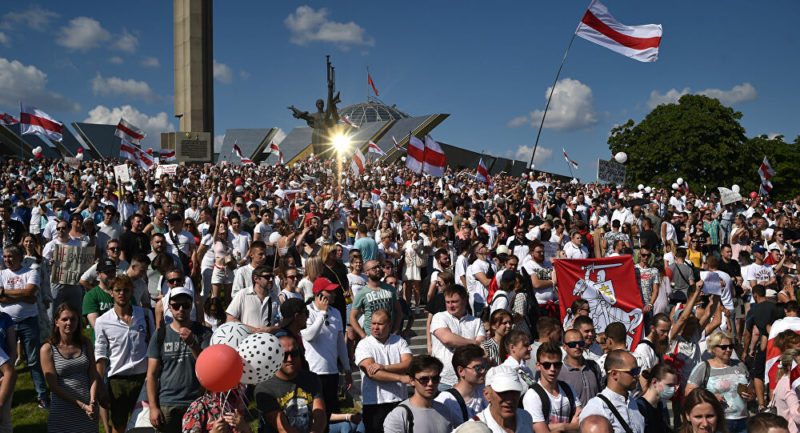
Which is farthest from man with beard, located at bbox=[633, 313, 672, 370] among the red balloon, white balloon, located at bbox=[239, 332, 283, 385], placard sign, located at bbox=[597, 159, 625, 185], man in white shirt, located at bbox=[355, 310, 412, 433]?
placard sign, located at bbox=[597, 159, 625, 185]

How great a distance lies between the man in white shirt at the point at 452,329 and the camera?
600cm

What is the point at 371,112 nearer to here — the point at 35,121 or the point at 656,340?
the point at 35,121

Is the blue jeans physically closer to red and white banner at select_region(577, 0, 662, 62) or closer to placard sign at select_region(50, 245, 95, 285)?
placard sign at select_region(50, 245, 95, 285)

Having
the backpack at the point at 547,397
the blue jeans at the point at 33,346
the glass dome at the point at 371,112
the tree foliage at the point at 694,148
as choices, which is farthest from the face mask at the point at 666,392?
the glass dome at the point at 371,112

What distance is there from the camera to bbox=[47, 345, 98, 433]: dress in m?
5.20

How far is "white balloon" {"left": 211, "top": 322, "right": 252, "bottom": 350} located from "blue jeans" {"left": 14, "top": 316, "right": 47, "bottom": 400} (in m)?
3.89

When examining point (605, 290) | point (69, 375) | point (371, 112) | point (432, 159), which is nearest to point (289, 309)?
point (69, 375)

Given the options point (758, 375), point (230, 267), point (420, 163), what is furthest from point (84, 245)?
point (420, 163)

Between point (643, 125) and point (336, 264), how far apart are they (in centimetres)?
4722

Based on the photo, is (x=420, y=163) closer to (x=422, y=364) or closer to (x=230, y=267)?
(x=230, y=267)

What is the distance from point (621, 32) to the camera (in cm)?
1244

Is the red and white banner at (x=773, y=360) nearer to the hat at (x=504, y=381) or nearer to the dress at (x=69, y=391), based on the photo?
the hat at (x=504, y=381)

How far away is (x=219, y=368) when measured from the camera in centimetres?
360

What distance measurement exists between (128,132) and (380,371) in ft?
60.8
